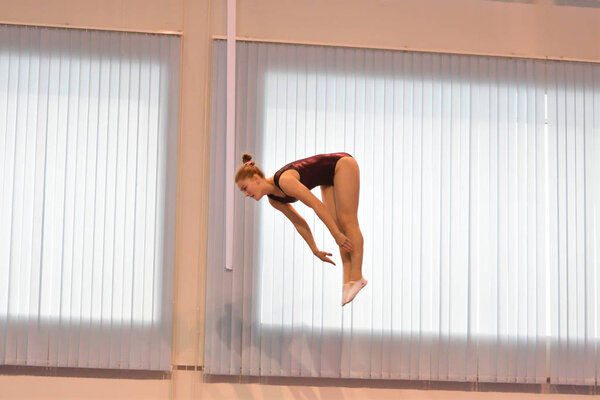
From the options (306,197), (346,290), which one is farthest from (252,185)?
(346,290)

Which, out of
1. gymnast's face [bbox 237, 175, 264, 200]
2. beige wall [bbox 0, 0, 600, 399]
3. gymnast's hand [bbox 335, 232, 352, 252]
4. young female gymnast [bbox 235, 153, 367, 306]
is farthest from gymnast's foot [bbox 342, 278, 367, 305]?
beige wall [bbox 0, 0, 600, 399]

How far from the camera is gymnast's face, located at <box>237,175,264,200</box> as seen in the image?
474 cm

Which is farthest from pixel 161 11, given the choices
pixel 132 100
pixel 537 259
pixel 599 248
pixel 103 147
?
pixel 599 248

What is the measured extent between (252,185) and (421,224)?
1.89m

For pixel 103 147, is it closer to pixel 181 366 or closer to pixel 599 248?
pixel 181 366

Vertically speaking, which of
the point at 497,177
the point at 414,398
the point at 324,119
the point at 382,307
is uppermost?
the point at 324,119

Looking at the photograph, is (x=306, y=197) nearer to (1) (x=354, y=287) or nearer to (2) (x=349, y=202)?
(2) (x=349, y=202)

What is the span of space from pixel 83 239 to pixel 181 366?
3.86 feet

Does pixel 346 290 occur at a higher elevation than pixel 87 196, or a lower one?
lower

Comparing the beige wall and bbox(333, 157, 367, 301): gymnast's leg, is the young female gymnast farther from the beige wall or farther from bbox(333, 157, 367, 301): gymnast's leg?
the beige wall

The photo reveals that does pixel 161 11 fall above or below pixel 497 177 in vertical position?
above

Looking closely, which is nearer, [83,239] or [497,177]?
[83,239]

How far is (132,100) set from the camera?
19.9 ft

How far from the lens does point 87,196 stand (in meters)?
5.97
